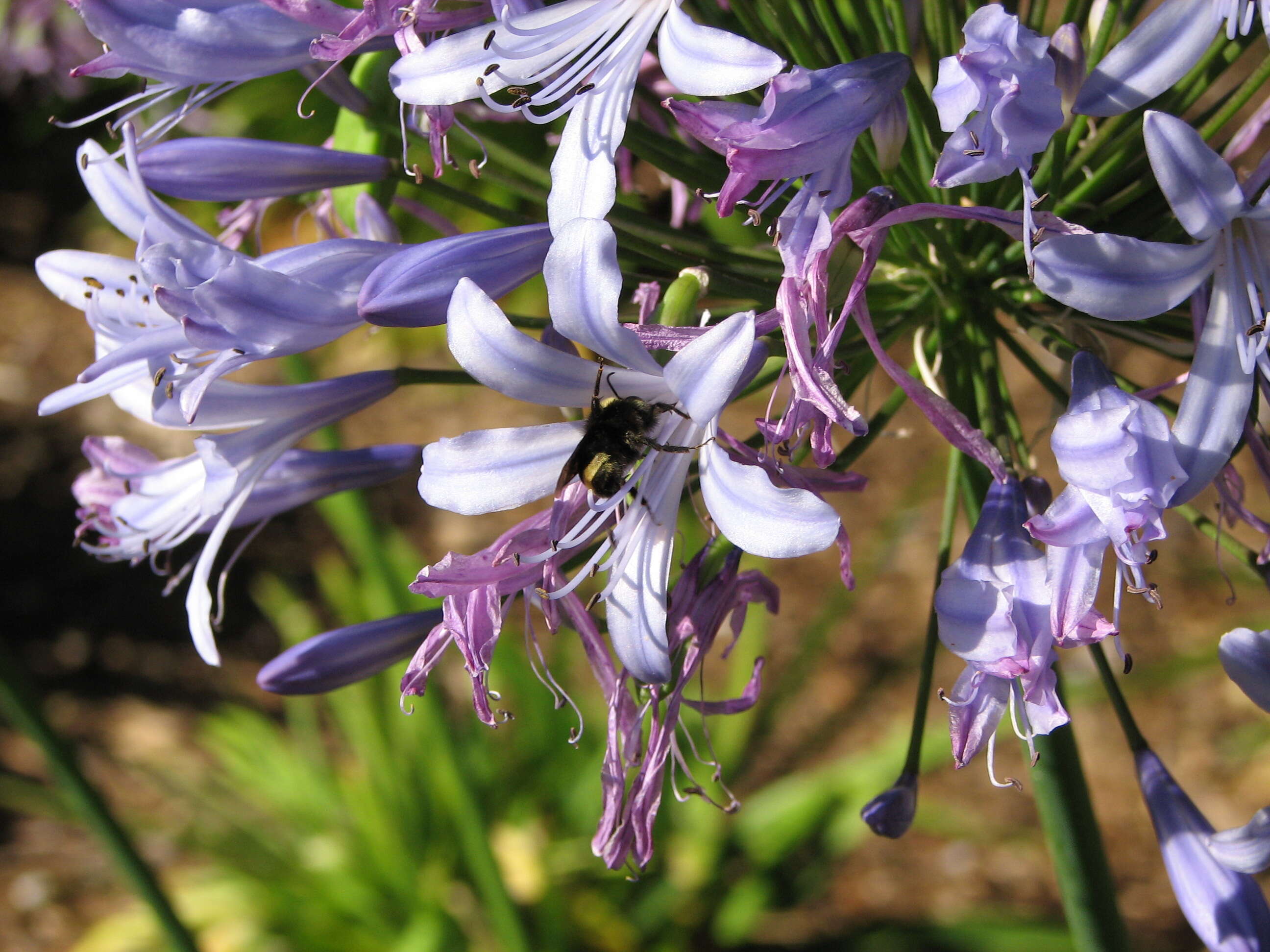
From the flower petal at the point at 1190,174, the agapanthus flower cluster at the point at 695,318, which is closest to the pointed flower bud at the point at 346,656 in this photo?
the agapanthus flower cluster at the point at 695,318

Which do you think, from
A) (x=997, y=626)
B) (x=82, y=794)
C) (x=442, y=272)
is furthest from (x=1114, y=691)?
(x=82, y=794)

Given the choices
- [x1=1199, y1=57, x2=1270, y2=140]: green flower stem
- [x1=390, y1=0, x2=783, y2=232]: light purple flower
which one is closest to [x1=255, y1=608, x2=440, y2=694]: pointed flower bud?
[x1=390, y1=0, x2=783, y2=232]: light purple flower

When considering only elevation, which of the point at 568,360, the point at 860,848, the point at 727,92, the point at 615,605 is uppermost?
the point at 727,92

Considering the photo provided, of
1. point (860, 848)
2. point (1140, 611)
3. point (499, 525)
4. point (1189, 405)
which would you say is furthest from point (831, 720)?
point (1189, 405)

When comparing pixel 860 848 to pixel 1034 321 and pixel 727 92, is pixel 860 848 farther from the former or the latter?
pixel 727 92

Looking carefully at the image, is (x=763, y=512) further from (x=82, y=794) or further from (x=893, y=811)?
(x=82, y=794)

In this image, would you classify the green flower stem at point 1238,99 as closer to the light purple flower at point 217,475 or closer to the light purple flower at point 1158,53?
the light purple flower at point 1158,53
